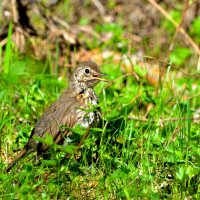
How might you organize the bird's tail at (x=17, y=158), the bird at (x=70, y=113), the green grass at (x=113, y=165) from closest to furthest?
the green grass at (x=113, y=165) < the bird's tail at (x=17, y=158) < the bird at (x=70, y=113)

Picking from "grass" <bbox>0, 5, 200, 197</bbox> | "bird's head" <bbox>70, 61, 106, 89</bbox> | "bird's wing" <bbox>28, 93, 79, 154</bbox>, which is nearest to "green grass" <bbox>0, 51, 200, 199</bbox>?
"grass" <bbox>0, 5, 200, 197</bbox>

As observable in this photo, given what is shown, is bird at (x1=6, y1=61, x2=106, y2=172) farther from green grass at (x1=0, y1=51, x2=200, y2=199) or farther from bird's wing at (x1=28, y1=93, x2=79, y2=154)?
green grass at (x1=0, y1=51, x2=200, y2=199)

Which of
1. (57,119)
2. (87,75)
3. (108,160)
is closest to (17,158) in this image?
(57,119)

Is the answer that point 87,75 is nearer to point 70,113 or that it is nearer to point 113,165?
point 70,113

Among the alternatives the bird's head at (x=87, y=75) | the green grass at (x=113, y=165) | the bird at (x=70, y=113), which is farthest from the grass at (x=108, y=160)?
the bird's head at (x=87, y=75)

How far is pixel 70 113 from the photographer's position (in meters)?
6.10

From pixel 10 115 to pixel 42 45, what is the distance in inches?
115

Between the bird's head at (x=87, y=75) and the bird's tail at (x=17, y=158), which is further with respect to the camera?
the bird's head at (x=87, y=75)

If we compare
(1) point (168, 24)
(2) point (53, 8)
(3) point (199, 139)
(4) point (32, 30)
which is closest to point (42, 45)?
(4) point (32, 30)

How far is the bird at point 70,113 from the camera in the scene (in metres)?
5.79

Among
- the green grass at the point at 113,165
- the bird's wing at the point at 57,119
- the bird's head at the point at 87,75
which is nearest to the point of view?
the green grass at the point at 113,165

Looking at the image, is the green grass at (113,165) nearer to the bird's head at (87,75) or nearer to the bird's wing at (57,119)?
the bird's wing at (57,119)

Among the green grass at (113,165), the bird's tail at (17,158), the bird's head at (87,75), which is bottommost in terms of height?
the bird's tail at (17,158)

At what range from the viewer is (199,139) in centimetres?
602
